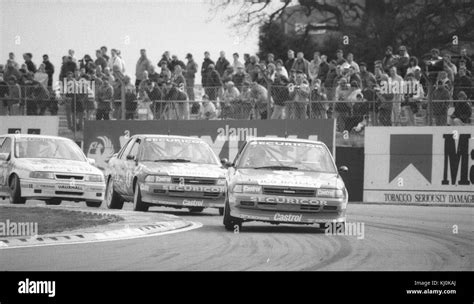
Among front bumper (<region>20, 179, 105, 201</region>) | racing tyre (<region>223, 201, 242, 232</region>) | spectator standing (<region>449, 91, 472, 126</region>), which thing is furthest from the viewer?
spectator standing (<region>449, 91, 472, 126</region>)

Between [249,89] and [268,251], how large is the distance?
14.9 metres

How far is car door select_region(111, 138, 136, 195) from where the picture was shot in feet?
74.7

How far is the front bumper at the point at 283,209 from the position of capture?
1734 centimetres

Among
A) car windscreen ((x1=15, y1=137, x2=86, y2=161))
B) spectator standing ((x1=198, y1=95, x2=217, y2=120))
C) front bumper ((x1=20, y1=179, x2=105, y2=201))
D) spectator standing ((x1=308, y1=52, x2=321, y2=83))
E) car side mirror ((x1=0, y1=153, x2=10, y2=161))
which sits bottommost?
front bumper ((x1=20, y1=179, x2=105, y2=201))

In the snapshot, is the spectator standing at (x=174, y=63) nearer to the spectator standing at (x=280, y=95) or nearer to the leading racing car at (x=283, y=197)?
the spectator standing at (x=280, y=95)

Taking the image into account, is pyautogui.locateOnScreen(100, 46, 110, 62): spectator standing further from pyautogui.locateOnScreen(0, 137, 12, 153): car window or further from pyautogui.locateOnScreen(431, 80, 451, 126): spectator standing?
pyautogui.locateOnScreen(431, 80, 451, 126): spectator standing

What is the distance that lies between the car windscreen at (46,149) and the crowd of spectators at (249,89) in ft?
18.3

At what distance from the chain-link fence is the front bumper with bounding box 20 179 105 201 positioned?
6931mm

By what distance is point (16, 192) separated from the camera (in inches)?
890

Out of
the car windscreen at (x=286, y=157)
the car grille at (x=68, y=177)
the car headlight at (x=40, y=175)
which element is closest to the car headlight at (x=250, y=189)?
the car windscreen at (x=286, y=157)

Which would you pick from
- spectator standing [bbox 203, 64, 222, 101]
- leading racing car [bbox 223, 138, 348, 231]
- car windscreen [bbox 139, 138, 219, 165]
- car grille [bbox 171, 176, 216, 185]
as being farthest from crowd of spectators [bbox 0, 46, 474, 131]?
leading racing car [bbox 223, 138, 348, 231]

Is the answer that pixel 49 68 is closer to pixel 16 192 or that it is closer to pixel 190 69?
pixel 190 69

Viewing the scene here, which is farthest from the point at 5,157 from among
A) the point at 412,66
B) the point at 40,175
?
the point at 412,66
